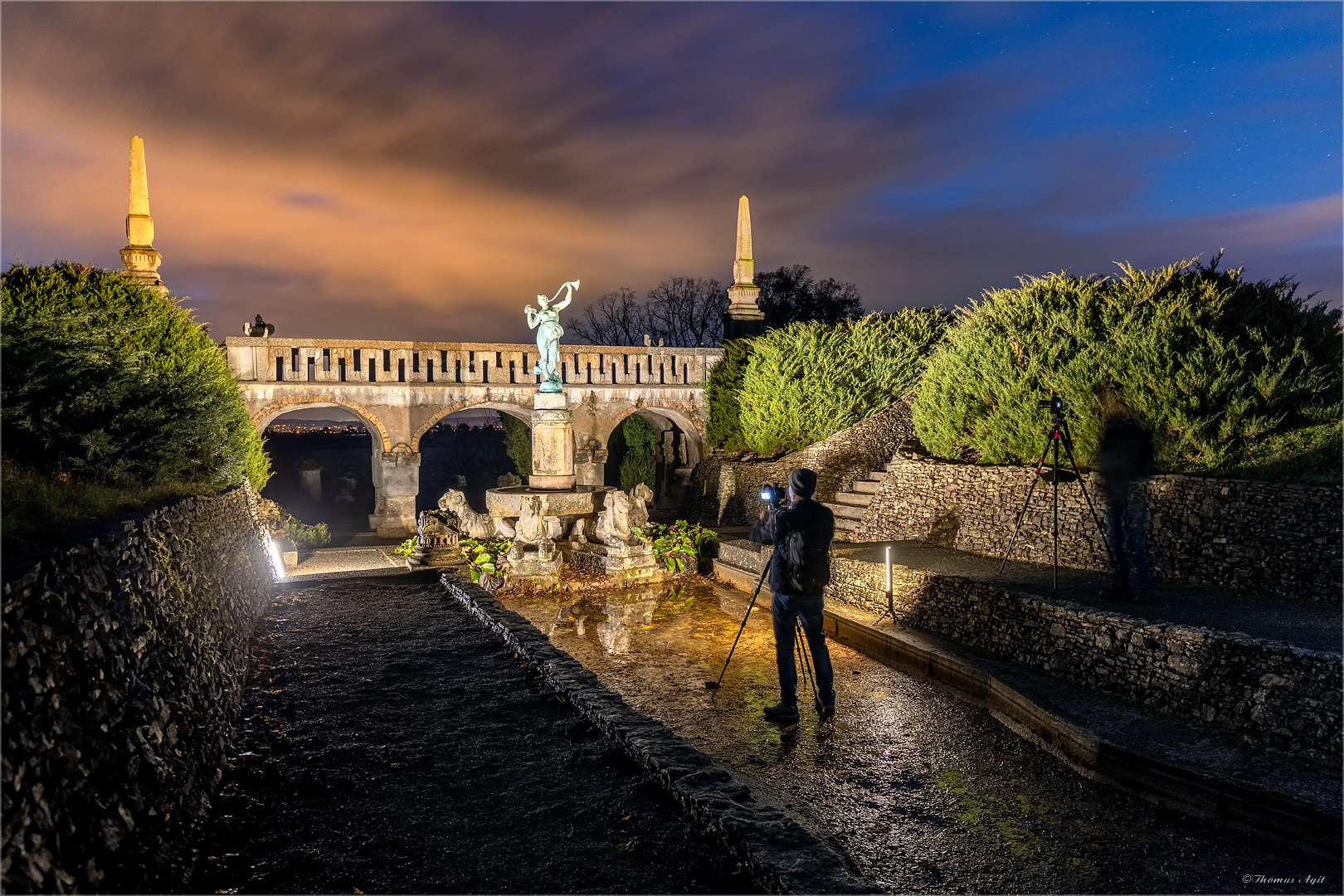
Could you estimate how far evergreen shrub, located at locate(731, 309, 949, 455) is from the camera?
18625 mm

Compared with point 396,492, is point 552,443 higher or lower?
higher

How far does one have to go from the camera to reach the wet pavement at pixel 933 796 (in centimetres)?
419

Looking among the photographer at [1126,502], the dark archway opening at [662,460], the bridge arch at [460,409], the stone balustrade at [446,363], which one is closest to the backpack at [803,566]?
the photographer at [1126,502]

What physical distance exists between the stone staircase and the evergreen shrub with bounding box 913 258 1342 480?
2494 millimetres

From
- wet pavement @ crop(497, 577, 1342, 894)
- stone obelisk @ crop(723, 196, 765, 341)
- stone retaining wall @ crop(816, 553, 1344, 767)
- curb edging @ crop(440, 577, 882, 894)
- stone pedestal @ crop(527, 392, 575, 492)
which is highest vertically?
stone obelisk @ crop(723, 196, 765, 341)

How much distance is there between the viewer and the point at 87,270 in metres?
12.9

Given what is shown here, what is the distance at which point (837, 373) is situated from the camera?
18.6 meters

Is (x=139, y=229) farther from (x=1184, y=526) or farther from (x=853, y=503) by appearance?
(x=1184, y=526)

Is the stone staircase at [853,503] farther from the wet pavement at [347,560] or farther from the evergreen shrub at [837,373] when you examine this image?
the wet pavement at [347,560]

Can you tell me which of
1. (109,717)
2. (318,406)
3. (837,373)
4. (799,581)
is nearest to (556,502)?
(837,373)

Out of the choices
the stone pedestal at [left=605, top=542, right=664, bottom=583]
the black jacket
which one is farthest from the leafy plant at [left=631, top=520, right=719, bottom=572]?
the black jacket

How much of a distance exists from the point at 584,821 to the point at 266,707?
349cm

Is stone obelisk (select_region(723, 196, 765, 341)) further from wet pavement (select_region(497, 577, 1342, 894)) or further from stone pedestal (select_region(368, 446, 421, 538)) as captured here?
wet pavement (select_region(497, 577, 1342, 894))

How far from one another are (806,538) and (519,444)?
23.3 meters
